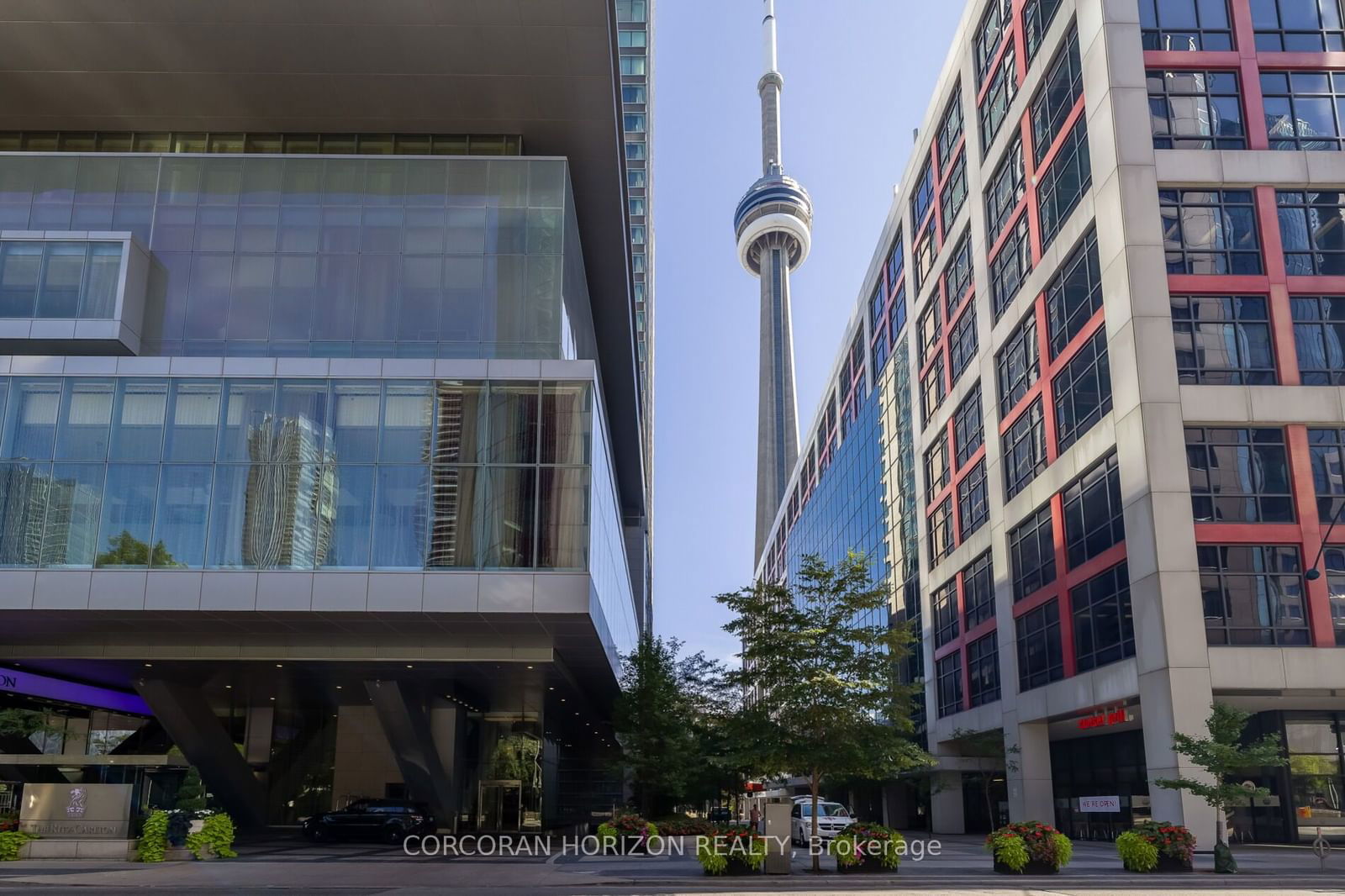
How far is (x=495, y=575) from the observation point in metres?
33.6

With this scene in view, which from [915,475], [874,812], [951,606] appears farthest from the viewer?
[874,812]

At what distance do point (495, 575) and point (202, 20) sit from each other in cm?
1945

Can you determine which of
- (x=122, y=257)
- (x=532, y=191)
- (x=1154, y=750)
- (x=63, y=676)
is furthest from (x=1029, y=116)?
(x=63, y=676)

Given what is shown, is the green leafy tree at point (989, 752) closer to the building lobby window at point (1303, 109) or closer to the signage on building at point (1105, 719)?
the signage on building at point (1105, 719)

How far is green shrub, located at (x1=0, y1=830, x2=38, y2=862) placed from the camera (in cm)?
3058

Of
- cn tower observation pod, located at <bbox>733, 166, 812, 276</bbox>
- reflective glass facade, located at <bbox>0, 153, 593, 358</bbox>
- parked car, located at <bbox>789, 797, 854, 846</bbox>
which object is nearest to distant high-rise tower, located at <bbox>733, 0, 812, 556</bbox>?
cn tower observation pod, located at <bbox>733, 166, 812, 276</bbox>

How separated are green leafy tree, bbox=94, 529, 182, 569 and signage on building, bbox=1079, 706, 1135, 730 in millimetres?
31157

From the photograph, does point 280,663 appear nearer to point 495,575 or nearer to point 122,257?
point 495,575

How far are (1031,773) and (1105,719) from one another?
27.4 feet

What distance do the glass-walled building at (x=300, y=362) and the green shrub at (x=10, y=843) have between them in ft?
9.63

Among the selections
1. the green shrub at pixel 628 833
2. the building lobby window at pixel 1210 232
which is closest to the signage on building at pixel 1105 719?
the building lobby window at pixel 1210 232

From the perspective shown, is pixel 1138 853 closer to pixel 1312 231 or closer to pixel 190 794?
pixel 1312 231

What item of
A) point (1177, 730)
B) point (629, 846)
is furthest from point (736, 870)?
point (1177, 730)

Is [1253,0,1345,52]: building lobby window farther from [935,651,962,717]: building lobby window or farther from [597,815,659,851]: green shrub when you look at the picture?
[597,815,659,851]: green shrub
